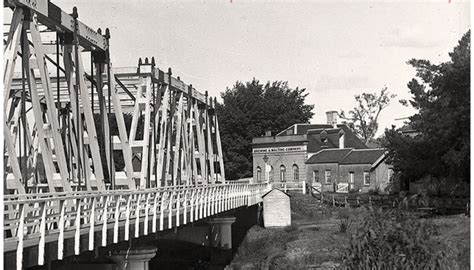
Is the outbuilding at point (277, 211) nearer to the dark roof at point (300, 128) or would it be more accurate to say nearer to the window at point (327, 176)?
the window at point (327, 176)

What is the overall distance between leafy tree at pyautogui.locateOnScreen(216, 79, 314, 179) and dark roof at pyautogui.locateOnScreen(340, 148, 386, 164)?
1245 cm

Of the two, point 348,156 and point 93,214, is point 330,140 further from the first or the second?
point 93,214

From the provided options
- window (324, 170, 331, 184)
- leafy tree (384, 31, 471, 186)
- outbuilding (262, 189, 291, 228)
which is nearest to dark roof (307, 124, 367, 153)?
window (324, 170, 331, 184)

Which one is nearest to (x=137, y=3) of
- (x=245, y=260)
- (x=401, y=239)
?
(x=401, y=239)

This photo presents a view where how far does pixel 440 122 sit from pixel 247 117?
40653mm

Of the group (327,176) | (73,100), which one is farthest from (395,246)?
(327,176)

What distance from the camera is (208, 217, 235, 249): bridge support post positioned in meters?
32.7

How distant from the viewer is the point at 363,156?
61594 millimetres

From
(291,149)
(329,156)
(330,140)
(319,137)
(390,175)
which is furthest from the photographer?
(319,137)

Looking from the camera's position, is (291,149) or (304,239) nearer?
(304,239)

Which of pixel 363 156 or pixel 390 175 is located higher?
pixel 363 156

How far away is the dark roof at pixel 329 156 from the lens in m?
63.2

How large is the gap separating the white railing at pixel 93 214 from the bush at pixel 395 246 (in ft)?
17.4

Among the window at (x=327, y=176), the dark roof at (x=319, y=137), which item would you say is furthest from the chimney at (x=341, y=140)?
the window at (x=327, y=176)
